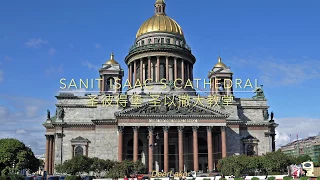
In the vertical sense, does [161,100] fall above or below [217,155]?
above

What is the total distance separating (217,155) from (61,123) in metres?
28.7

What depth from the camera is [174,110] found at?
6431 centimetres

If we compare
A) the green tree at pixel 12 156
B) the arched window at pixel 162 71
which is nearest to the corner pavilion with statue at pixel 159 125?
the arched window at pixel 162 71

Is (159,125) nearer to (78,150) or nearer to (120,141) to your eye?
(120,141)

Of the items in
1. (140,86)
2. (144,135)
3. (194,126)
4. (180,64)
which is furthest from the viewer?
(180,64)

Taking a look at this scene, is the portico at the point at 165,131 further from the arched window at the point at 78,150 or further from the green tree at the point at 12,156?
the green tree at the point at 12,156

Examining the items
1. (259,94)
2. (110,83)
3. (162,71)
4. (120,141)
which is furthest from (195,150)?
(162,71)

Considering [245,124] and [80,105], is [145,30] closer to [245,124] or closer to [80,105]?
[80,105]

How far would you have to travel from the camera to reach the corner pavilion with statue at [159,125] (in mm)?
63312

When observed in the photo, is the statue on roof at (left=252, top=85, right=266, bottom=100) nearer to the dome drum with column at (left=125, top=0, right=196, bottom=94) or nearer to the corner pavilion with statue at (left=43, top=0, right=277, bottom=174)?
the corner pavilion with statue at (left=43, top=0, right=277, bottom=174)

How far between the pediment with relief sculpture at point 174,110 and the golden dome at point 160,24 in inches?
944

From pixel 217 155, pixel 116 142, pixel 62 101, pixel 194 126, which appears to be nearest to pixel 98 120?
pixel 116 142

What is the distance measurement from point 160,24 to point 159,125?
2904 cm

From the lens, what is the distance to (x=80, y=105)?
70.4m
